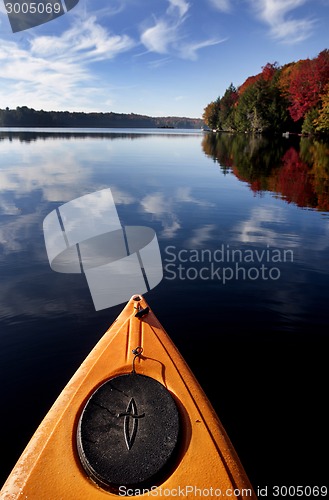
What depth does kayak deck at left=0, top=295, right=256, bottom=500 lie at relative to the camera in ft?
8.27

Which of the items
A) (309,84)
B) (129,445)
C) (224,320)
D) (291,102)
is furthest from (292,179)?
(291,102)

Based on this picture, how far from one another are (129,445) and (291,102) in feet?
292

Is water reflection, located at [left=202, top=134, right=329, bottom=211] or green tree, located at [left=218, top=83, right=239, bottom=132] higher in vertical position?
green tree, located at [left=218, top=83, right=239, bottom=132]

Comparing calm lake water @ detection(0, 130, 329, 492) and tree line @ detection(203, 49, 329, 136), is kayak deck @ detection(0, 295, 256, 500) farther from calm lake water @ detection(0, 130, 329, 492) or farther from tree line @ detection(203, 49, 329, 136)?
tree line @ detection(203, 49, 329, 136)

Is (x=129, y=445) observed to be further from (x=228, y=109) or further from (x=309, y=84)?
(x=228, y=109)

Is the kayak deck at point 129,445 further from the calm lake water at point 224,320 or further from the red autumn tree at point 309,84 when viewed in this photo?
the red autumn tree at point 309,84

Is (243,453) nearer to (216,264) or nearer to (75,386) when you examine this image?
(75,386)

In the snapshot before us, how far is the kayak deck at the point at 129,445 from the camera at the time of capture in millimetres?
2520

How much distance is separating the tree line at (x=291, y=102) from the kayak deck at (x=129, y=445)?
2581 inches

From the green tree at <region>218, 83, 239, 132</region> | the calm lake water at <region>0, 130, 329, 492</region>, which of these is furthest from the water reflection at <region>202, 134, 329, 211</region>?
the green tree at <region>218, 83, 239, 132</region>

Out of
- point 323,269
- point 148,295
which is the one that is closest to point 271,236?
point 323,269

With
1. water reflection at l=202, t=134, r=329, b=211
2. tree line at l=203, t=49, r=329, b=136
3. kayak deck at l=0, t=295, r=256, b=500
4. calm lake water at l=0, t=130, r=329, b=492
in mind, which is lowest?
calm lake water at l=0, t=130, r=329, b=492

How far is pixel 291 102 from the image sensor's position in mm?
74875

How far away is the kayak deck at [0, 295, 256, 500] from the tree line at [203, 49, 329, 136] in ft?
215
